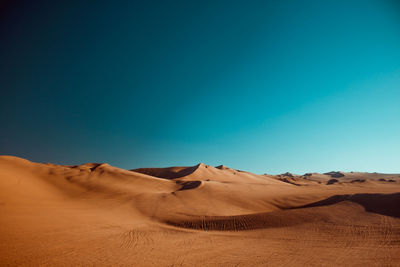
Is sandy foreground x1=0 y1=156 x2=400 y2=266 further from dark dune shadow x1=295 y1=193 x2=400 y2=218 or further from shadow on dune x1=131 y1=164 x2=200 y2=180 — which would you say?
shadow on dune x1=131 y1=164 x2=200 y2=180

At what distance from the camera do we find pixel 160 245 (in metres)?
7.73

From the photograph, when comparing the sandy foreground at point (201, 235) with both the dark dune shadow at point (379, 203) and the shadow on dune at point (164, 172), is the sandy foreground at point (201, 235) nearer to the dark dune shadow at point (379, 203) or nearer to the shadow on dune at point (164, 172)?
the dark dune shadow at point (379, 203)

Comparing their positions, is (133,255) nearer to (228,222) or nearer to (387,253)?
(228,222)

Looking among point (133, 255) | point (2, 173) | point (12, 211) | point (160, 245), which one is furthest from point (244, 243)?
point (2, 173)

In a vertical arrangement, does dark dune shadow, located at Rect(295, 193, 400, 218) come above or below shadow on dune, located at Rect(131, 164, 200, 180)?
below

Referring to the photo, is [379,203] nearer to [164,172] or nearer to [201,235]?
[201,235]

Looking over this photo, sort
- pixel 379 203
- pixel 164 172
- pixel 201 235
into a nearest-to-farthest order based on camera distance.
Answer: pixel 201 235 → pixel 379 203 → pixel 164 172

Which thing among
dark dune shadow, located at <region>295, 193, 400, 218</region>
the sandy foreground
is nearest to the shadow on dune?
the sandy foreground

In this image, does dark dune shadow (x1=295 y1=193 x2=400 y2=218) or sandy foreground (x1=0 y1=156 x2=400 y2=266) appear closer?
sandy foreground (x1=0 y1=156 x2=400 y2=266)

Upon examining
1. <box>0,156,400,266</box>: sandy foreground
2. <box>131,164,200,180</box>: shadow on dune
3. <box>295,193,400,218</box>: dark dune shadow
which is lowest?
<box>0,156,400,266</box>: sandy foreground

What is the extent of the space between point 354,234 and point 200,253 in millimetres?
7212

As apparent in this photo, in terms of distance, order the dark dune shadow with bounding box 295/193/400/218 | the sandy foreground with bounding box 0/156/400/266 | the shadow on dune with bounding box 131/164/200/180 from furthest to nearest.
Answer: the shadow on dune with bounding box 131/164/200/180
the dark dune shadow with bounding box 295/193/400/218
the sandy foreground with bounding box 0/156/400/266

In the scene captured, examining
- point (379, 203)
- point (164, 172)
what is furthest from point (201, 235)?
point (164, 172)

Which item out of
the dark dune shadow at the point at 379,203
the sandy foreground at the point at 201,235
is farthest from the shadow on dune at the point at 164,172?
the dark dune shadow at the point at 379,203
